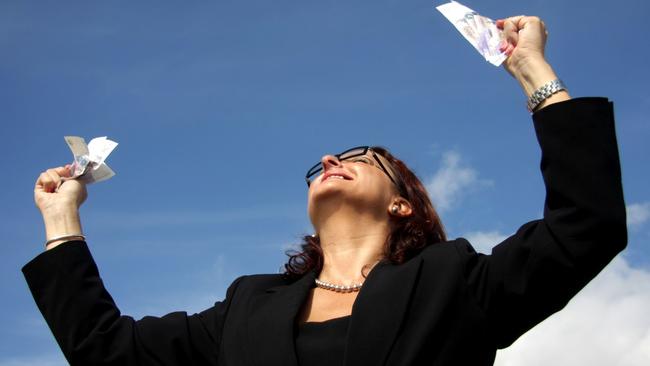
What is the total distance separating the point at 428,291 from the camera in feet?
14.3

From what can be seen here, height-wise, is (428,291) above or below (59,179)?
below

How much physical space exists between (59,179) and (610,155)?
3.63 m

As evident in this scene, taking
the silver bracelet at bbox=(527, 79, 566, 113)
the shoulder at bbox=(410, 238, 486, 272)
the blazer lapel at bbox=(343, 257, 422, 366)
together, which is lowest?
the blazer lapel at bbox=(343, 257, 422, 366)

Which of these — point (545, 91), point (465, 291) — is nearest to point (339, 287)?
point (465, 291)

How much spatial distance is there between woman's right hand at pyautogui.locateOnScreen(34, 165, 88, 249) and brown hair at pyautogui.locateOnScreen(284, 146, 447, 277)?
58.3 inches

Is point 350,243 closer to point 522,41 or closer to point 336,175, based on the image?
point 336,175

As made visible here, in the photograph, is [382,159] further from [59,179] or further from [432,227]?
[59,179]

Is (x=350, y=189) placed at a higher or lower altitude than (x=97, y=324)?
higher

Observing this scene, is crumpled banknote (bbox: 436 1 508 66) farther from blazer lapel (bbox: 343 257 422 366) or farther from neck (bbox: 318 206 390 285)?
neck (bbox: 318 206 390 285)

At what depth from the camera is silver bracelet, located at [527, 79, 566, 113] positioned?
4223 millimetres

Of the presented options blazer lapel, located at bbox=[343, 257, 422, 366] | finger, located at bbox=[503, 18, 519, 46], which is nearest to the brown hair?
blazer lapel, located at bbox=[343, 257, 422, 366]

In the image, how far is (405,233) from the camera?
530 cm

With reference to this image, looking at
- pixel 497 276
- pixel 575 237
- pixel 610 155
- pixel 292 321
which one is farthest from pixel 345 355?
pixel 610 155

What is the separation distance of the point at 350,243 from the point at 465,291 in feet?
3.65
